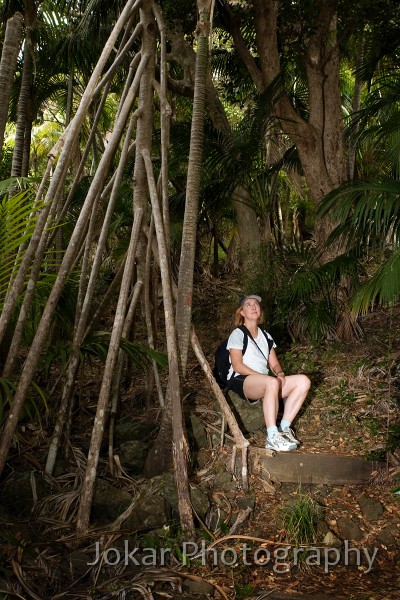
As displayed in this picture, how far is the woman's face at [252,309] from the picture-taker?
4.92 m

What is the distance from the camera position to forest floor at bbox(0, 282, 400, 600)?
10.9 ft

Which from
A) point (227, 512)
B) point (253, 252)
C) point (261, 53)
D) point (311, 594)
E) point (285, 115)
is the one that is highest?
point (261, 53)

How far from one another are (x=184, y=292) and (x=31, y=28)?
9.72ft

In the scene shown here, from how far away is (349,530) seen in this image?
12.8 ft

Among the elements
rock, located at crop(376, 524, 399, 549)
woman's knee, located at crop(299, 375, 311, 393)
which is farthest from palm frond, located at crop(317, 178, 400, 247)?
rock, located at crop(376, 524, 399, 549)

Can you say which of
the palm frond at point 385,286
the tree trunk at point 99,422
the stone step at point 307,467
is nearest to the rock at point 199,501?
the stone step at point 307,467

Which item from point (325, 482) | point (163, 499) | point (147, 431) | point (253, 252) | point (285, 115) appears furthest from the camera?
point (253, 252)

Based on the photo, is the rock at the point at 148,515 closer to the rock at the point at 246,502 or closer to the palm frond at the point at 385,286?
the rock at the point at 246,502

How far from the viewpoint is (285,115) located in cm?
661

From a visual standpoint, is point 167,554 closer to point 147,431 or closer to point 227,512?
point 227,512

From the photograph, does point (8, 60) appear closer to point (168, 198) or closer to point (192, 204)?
point (192, 204)

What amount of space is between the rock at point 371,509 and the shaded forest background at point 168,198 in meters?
1.01

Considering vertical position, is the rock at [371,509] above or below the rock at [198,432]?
below

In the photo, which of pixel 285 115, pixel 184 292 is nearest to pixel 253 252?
pixel 285 115
